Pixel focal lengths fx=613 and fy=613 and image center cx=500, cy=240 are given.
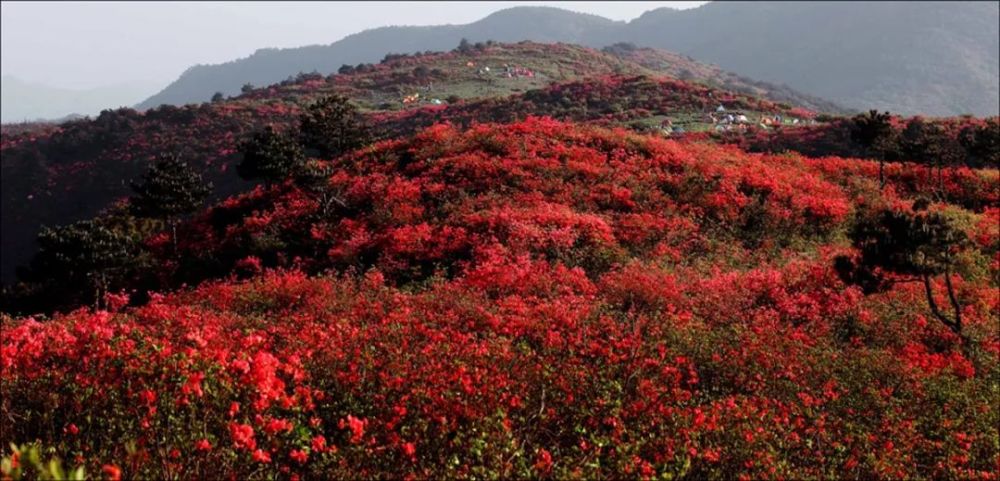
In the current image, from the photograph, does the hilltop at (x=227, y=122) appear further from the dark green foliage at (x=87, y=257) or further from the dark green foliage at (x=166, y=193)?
the dark green foliage at (x=87, y=257)

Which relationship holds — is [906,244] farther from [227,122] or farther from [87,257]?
[227,122]

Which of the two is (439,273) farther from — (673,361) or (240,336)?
(673,361)

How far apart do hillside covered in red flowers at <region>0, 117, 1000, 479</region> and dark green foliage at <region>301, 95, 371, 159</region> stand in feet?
47.4

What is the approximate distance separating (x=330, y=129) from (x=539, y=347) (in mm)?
32738

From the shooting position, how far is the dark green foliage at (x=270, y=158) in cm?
3416

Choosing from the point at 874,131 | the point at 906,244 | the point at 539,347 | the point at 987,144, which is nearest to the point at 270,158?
the point at 539,347

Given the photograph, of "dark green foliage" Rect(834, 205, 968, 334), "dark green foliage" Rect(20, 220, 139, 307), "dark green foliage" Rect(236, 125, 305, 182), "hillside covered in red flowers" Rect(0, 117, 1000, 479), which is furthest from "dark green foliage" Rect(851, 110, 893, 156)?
"dark green foliage" Rect(20, 220, 139, 307)

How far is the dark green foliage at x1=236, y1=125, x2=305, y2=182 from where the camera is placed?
3416 cm

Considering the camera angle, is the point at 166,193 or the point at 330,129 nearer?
the point at 166,193

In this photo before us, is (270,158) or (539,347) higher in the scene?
(270,158)

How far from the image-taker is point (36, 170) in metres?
77.2

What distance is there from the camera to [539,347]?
1252 centimetres

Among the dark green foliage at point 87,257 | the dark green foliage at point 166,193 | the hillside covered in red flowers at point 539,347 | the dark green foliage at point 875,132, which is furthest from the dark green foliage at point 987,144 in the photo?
the dark green foliage at point 166,193

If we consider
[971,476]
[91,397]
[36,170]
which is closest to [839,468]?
[971,476]
